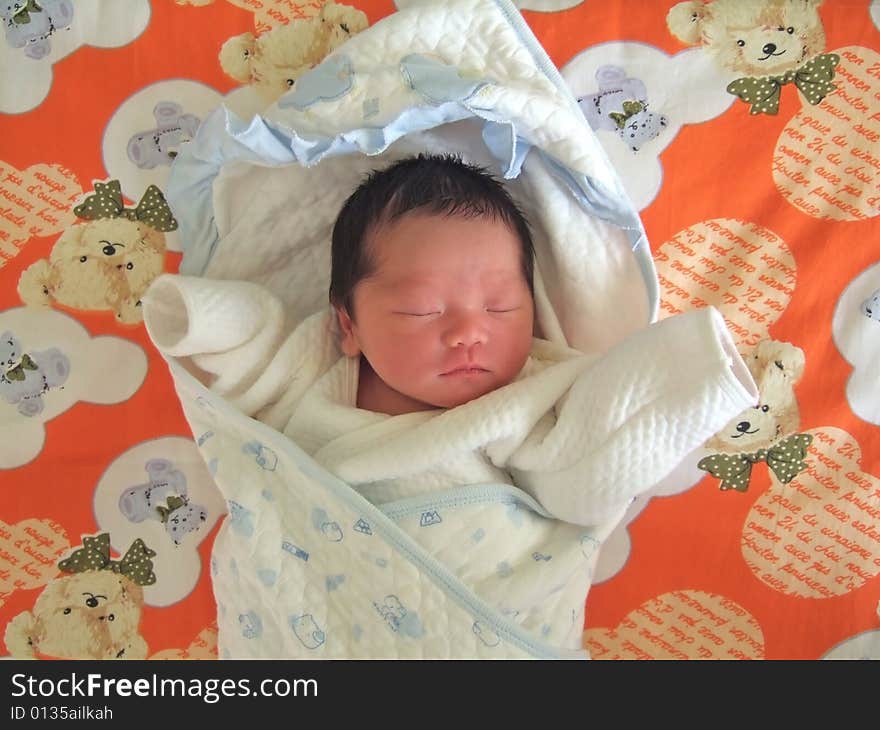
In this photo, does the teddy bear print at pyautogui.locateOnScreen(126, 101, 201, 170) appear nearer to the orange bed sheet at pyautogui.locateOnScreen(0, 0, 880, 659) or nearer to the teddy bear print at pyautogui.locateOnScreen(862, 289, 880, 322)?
the orange bed sheet at pyautogui.locateOnScreen(0, 0, 880, 659)

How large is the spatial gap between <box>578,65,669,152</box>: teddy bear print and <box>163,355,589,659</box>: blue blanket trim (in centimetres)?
61

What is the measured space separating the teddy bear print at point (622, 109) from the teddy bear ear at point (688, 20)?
103 mm

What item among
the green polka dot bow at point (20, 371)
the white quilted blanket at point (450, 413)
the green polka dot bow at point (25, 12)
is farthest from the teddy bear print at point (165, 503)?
the green polka dot bow at point (25, 12)

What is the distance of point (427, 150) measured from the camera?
1.30 meters

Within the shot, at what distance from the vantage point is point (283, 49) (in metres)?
1.42

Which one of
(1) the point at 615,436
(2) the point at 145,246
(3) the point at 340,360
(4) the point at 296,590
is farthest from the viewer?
(2) the point at 145,246

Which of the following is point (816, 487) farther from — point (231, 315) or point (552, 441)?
point (231, 315)

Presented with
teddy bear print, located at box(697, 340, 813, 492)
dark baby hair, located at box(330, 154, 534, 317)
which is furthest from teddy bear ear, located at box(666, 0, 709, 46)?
teddy bear print, located at box(697, 340, 813, 492)

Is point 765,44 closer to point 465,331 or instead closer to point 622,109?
point 622,109

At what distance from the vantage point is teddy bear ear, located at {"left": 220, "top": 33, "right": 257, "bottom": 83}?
4.68 feet

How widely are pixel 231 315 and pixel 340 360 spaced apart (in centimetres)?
17

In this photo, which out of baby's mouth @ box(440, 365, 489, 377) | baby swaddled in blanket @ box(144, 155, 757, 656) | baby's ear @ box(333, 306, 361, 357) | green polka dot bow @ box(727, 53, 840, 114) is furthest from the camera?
green polka dot bow @ box(727, 53, 840, 114)

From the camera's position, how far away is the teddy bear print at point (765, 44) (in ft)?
4.51
